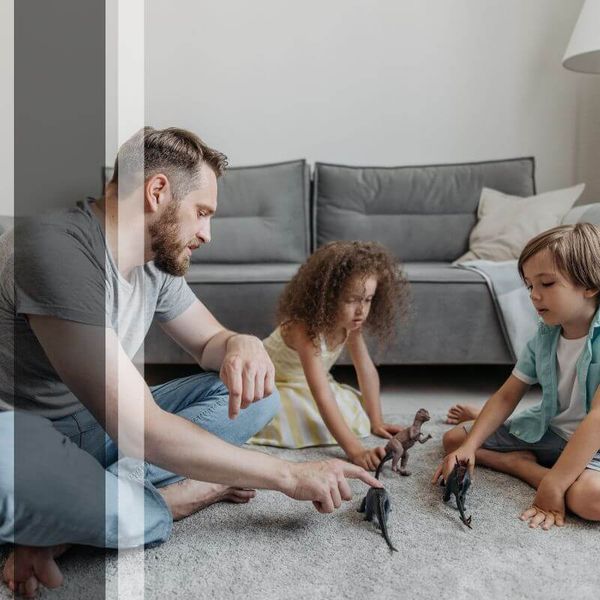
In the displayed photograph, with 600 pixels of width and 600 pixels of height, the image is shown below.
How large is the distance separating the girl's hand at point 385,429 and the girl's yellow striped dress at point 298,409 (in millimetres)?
16

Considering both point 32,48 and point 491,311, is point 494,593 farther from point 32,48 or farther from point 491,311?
point 32,48

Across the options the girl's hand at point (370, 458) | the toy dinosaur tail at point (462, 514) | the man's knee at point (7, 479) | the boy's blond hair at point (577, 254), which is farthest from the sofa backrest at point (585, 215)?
the man's knee at point (7, 479)

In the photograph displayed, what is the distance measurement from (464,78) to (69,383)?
266 cm

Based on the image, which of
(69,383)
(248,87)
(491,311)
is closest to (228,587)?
(69,383)

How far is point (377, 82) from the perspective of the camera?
10.4ft

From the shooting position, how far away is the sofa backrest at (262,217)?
2795mm

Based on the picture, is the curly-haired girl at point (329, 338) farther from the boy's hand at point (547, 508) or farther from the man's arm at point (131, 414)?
the man's arm at point (131, 414)

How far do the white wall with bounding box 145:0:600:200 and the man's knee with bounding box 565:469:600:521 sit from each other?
7.21 feet

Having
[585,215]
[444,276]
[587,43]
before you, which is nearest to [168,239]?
[444,276]

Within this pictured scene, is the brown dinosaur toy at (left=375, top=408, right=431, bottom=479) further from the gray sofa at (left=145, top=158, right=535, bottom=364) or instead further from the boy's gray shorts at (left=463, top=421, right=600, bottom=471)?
the gray sofa at (left=145, top=158, right=535, bottom=364)

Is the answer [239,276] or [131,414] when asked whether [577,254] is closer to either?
[131,414]

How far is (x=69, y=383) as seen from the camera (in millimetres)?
994

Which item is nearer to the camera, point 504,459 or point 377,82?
point 504,459

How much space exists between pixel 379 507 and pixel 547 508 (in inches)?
12.6
